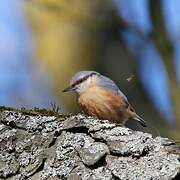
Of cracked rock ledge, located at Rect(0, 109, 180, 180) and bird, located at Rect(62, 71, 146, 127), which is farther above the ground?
cracked rock ledge, located at Rect(0, 109, 180, 180)

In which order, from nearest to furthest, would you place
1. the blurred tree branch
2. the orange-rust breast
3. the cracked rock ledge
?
1. the cracked rock ledge
2. the orange-rust breast
3. the blurred tree branch

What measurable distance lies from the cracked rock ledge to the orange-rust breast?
110cm

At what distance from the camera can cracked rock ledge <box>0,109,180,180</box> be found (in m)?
2.09

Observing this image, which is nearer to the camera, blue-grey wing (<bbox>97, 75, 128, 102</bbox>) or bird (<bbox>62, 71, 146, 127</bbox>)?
bird (<bbox>62, 71, 146, 127</bbox>)

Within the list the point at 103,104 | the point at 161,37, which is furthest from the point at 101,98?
the point at 161,37

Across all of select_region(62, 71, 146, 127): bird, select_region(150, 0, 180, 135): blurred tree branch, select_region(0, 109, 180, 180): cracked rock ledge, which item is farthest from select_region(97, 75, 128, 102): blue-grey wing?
select_region(0, 109, 180, 180): cracked rock ledge

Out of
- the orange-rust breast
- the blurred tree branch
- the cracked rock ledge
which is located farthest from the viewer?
the blurred tree branch

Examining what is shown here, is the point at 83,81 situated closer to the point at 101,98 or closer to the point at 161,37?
the point at 101,98

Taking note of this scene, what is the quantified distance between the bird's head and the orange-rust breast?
0.17 feet

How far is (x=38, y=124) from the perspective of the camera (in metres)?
2.35

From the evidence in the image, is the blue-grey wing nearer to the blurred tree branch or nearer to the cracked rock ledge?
the blurred tree branch

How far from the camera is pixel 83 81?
12.6 ft

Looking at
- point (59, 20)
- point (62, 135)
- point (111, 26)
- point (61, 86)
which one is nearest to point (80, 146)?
point (62, 135)

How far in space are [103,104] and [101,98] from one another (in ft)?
0.41
